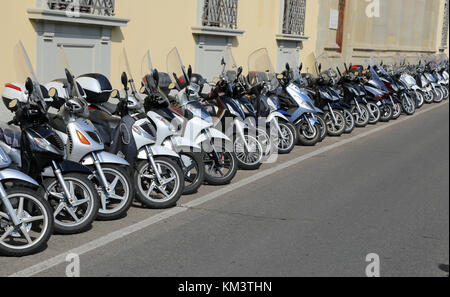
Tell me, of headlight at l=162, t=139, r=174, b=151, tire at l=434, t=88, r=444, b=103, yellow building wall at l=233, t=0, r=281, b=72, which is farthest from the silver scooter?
tire at l=434, t=88, r=444, b=103

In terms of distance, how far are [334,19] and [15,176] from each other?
56.0ft

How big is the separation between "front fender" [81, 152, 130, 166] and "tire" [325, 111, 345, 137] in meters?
6.53

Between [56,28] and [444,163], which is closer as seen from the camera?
[444,163]

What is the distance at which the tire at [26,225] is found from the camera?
4.73 m

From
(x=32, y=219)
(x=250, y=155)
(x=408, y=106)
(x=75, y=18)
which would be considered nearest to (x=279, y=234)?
(x=32, y=219)

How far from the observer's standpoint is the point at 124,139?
6.23 meters

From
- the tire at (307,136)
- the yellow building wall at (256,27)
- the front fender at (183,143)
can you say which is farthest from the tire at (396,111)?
the front fender at (183,143)

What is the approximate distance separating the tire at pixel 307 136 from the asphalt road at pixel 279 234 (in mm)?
2644

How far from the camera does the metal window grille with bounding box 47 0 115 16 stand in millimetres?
8398

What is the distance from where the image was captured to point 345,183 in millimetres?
7629

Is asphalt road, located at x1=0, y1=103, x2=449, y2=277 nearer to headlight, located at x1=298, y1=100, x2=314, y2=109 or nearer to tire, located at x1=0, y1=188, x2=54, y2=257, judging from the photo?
tire, located at x1=0, y1=188, x2=54, y2=257
